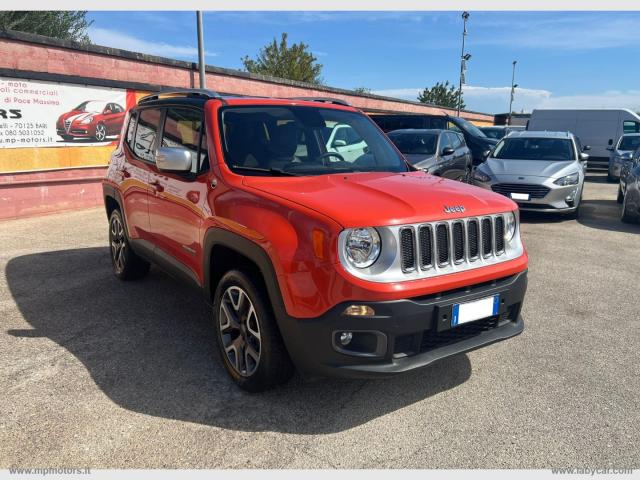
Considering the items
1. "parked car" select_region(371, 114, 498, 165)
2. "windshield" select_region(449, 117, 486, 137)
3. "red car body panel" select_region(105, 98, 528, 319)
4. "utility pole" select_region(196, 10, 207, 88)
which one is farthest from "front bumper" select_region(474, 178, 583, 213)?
"windshield" select_region(449, 117, 486, 137)

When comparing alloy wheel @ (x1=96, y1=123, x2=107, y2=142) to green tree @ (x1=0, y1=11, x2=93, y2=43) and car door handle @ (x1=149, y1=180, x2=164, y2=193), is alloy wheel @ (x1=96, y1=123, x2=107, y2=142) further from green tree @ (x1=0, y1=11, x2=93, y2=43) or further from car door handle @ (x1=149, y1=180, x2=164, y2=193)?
green tree @ (x1=0, y1=11, x2=93, y2=43)

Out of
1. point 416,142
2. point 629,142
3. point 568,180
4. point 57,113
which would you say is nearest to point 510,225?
point 568,180

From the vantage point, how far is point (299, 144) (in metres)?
3.77

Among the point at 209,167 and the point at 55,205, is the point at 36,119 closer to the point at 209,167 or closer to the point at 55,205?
the point at 55,205

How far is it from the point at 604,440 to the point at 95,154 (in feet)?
34.2

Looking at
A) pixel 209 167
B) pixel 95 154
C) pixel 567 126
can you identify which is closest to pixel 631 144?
pixel 567 126

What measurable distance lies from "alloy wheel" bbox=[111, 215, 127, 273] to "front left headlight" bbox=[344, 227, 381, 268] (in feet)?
11.2

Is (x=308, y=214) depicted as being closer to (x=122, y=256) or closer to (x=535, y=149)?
(x=122, y=256)

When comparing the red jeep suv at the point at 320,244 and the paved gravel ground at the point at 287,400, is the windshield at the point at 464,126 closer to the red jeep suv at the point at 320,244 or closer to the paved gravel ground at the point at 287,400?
the paved gravel ground at the point at 287,400

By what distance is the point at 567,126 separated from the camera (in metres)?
19.7

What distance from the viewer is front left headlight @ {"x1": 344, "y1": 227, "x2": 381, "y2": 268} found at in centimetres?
262

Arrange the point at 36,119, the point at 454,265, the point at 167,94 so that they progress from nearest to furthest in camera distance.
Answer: the point at 454,265, the point at 167,94, the point at 36,119

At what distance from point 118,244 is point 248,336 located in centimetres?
294

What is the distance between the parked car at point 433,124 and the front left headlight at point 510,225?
10.9m
